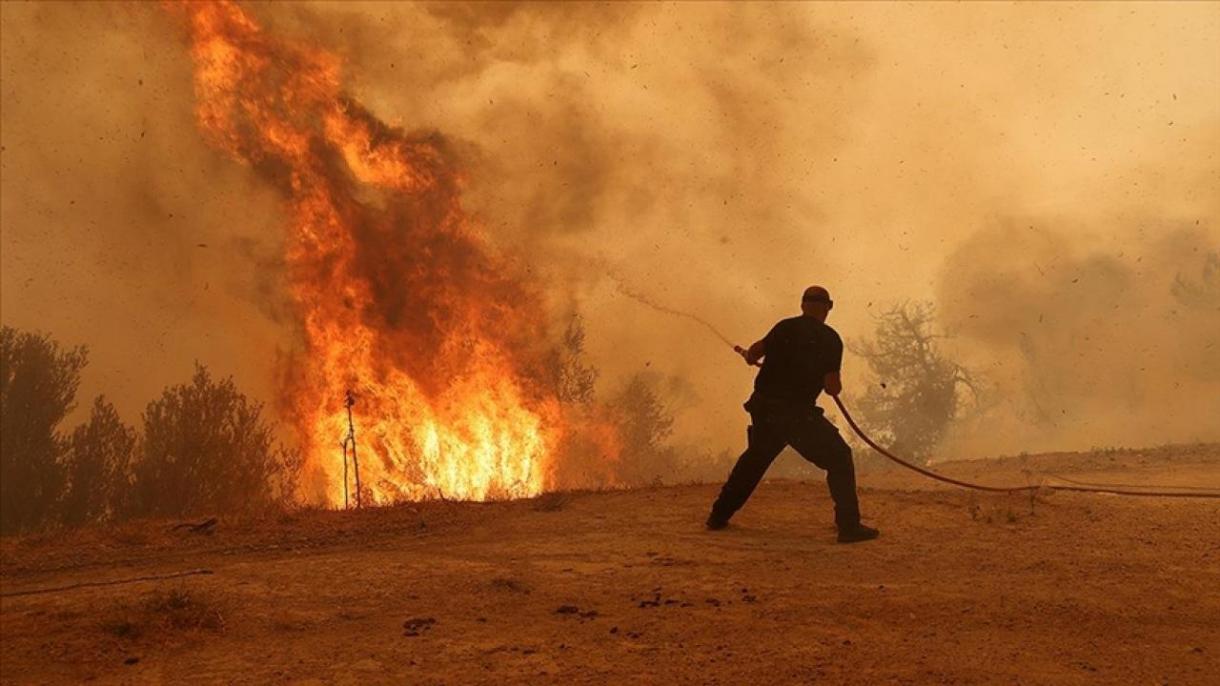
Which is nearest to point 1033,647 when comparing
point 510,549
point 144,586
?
point 510,549

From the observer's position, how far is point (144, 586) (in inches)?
218

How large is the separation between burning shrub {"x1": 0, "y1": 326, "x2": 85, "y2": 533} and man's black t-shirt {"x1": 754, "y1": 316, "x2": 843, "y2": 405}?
1814 centimetres

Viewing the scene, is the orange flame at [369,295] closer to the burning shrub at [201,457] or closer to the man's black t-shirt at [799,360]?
the burning shrub at [201,457]

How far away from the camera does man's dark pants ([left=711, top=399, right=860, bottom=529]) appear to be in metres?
6.49

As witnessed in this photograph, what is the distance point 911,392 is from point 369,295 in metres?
32.6

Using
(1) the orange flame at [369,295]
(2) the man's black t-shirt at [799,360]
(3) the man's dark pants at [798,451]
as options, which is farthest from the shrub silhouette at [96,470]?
(2) the man's black t-shirt at [799,360]

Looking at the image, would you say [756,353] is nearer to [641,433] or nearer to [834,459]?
[834,459]

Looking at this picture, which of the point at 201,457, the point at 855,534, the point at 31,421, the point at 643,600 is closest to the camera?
the point at 643,600

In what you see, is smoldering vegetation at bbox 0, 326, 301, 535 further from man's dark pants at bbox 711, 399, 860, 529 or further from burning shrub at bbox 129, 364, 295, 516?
man's dark pants at bbox 711, 399, 860, 529

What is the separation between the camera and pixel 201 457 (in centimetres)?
1842

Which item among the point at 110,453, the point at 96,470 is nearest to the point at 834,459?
the point at 110,453

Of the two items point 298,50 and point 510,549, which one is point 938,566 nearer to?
point 510,549

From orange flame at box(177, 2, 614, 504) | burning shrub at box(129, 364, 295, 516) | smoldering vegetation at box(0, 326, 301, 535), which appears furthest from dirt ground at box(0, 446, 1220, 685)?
smoldering vegetation at box(0, 326, 301, 535)

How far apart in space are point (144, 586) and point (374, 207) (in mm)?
15167
